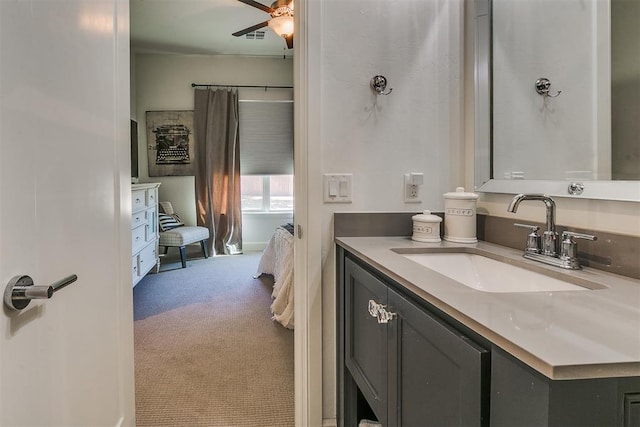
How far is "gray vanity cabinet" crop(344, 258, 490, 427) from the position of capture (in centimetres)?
66

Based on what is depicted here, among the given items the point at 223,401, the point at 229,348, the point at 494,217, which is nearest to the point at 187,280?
the point at 229,348

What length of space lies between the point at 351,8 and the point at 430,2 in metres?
0.33

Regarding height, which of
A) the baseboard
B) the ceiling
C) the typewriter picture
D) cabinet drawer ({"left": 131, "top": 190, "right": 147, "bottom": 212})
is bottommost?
the baseboard

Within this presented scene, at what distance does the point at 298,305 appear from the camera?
1.69 meters

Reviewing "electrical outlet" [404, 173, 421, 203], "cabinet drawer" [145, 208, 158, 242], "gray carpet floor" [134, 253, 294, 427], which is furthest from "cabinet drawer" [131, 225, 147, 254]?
"electrical outlet" [404, 173, 421, 203]

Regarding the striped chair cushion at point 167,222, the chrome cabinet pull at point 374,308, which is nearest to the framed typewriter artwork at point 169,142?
the striped chair cushion at point 167,222

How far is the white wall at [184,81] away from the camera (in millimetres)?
5641

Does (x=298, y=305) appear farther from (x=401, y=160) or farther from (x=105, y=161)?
(x=105, y=161)

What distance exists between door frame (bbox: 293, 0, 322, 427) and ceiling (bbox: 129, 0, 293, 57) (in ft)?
9.51

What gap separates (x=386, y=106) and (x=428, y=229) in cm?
54

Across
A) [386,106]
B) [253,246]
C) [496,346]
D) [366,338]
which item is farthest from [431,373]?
[253,246]

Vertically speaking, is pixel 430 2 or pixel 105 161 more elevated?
pixel 430 2

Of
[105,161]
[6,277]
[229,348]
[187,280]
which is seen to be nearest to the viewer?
[6,277]

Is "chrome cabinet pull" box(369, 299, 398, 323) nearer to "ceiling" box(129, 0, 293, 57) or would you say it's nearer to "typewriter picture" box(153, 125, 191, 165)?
"ceiling" box(129, 0, 293, 57)
